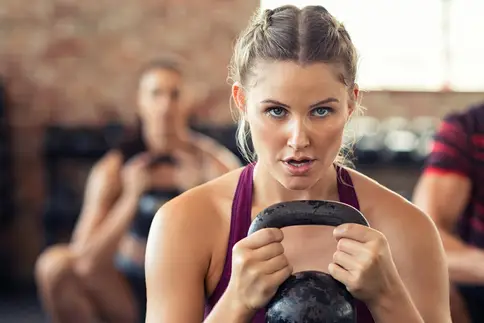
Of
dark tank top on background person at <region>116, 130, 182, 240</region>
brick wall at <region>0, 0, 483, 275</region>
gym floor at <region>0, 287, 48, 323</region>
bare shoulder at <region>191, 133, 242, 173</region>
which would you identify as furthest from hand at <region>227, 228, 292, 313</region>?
brick wall at <region>0, 0, 483, 275</region>

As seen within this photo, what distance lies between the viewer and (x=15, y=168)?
519 cm

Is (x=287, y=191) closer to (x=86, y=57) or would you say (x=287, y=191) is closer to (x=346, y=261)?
(x=346, y=261)

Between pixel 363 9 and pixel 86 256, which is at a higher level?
pixel 363 9

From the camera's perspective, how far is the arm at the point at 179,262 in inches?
50.0

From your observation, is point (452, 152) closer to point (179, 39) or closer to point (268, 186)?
point (268, 186)

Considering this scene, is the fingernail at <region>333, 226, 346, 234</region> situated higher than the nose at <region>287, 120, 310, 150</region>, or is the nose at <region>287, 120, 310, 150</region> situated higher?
the nose at <region>287, 120, 310, 150</region>

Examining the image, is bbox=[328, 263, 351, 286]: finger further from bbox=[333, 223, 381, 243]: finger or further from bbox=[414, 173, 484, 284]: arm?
bbox=[414, 173, 484, 284]: arm

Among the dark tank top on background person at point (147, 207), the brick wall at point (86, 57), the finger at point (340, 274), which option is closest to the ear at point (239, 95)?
the finger at point (340, 274)

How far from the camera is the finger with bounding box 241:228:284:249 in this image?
1.07m

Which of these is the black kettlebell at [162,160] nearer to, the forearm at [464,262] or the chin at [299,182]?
the forearm at [464,262]

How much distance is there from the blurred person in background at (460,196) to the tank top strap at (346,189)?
98cm

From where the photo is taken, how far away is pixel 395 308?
1.14m

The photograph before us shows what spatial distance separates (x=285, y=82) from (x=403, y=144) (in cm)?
396

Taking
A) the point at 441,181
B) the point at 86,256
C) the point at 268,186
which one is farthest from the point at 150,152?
the point at 268,186
